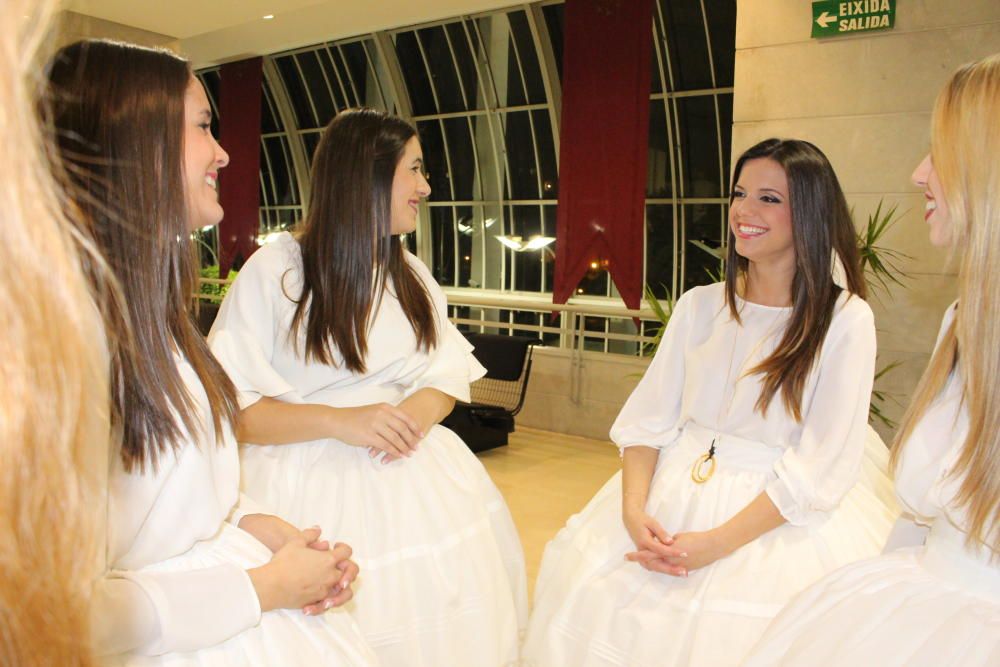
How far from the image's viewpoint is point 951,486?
1.27 meters

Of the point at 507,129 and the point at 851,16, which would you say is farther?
the point at 507,129

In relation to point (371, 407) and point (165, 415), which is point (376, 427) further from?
point (165, 415)

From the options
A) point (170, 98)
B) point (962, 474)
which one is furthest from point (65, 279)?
point (962, 474)

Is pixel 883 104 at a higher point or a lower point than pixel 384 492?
higher

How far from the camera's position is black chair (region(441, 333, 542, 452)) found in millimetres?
7055

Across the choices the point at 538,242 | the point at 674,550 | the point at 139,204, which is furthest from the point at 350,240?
the point at 538,242

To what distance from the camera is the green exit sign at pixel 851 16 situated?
5219 millimetres

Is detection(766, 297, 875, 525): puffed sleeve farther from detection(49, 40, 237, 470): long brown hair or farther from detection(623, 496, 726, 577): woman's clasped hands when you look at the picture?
detection(49, 40, 237, 470): long brown hair

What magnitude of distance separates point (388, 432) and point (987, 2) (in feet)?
16.0

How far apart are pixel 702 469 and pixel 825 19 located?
4.32 metres

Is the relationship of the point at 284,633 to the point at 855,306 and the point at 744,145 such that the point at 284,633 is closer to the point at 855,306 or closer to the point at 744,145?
the point at 855,306

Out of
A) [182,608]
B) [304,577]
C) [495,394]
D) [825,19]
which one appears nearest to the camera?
[182,608]

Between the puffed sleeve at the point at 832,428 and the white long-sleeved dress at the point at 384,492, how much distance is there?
0.88 metres

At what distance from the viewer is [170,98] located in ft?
4.21
